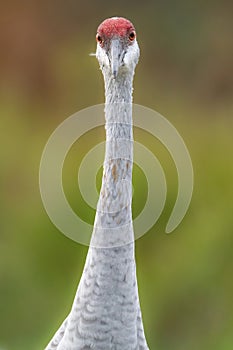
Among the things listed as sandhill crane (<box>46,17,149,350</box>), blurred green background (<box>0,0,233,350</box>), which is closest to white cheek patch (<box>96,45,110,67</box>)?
sandhill crane (<box>46,17,149,350</box>)

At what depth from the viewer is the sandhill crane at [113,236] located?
81.0 inches

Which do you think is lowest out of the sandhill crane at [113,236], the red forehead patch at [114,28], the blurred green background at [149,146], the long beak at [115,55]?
the sandhill crane at [113,236]

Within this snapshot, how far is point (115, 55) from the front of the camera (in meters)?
2.02

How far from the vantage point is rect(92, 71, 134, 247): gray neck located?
207cm

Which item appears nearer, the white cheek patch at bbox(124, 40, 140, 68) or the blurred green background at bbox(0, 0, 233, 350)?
the white cheek patch at bbox(124, 40, 140, 68)

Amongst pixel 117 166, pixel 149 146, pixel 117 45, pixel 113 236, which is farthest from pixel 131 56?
pixel 149 146

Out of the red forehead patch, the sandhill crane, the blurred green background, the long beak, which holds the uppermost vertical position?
the blurred green background

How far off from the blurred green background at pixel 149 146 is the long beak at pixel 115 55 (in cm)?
178

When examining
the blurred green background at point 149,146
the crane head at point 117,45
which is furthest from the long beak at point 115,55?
the blurred green background at point 149,146

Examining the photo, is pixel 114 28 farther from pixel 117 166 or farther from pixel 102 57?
pixel 117 166

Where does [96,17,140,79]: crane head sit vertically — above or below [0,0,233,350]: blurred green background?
below

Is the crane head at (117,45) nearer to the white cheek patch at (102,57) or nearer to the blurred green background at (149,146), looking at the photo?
the white cheek patch at (102,57)

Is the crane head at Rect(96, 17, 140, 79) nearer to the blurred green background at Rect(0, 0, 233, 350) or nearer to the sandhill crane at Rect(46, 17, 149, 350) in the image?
the sandhill crane at Rect(46, 17, 149, 350)

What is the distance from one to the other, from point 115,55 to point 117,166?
0.70 feet
